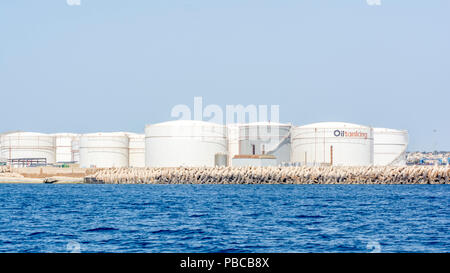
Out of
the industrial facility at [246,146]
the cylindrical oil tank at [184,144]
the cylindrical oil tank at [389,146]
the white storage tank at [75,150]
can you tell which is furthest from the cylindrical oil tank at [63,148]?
the cylindrical oil tank at [389,146]

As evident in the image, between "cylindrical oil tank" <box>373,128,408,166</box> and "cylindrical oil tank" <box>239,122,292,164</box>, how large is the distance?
20.0m

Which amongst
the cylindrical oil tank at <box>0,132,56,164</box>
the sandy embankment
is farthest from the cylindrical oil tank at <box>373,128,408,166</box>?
the cylindrical oil tank at <box>0,132,56,164</box>

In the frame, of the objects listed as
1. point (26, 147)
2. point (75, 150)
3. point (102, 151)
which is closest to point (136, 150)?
point (102, 151)

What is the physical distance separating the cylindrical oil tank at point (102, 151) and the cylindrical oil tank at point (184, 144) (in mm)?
15025

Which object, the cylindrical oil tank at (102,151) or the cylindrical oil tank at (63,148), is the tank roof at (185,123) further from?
the cylindrical oil tank at (63,148)

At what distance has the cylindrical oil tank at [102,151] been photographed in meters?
121

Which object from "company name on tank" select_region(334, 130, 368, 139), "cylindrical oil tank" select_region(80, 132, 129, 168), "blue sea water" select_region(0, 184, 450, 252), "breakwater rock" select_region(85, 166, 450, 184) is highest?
"company name on tank" select_region(334, 130, 368, 139)

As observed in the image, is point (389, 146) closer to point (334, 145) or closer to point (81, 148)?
point (334, 145)

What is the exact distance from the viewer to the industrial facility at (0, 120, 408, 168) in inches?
4129

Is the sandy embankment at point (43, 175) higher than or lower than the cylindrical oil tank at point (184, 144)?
lower

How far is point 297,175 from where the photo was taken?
9294cm

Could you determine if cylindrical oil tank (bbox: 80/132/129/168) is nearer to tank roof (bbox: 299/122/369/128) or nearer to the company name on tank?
tank roof (bbox: 299/122/369/128)
